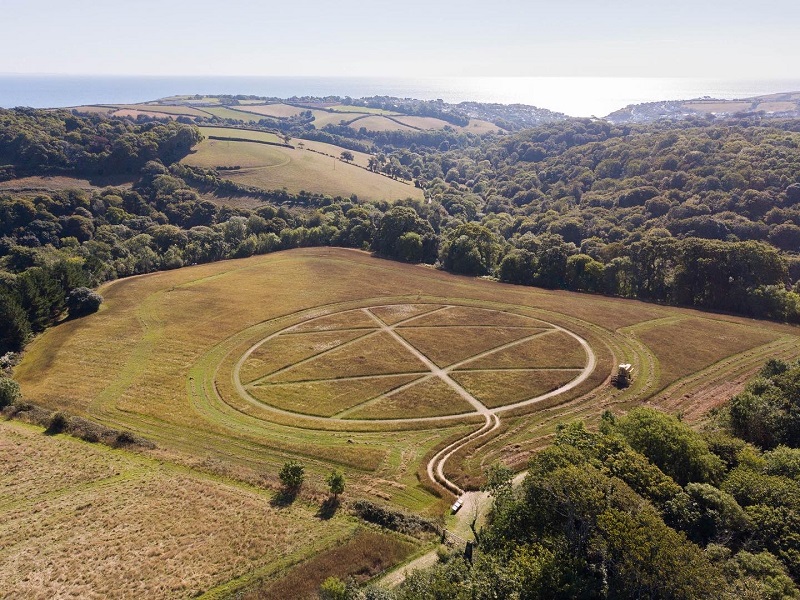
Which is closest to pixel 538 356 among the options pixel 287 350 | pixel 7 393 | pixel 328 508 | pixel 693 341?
pixel 693 341

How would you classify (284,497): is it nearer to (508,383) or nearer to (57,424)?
(57,424)

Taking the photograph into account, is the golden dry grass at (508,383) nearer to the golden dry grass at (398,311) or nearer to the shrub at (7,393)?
the golden dry grass at (398,311)

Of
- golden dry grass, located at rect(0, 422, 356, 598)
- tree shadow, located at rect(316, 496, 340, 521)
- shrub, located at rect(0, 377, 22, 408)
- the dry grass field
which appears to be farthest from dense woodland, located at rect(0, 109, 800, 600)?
shrub, located at rect(0, 377, 22, 408)

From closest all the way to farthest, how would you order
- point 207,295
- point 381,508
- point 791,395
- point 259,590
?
point 259,590 → point 381,508 → point 791,395 → point 207,295

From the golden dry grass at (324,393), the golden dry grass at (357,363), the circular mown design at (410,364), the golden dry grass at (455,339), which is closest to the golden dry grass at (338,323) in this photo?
the circular mown design at (410,364)

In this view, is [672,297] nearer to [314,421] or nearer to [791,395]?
[791,395]

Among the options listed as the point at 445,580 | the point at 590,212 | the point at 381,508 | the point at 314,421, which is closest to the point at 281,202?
the point at 590,212

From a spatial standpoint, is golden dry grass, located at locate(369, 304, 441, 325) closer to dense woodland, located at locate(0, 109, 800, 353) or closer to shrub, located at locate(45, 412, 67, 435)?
dense woodland, located at locate(0, 109, 800, 353)
